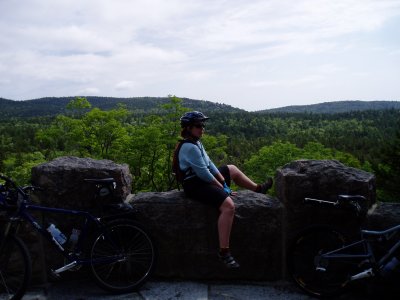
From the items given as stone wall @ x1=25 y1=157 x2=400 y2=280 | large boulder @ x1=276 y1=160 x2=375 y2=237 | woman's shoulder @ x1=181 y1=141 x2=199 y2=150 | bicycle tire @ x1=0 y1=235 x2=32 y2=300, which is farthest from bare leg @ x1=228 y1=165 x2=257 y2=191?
bicycle tire @ x1=0 y1=235 x2=32 y2=300

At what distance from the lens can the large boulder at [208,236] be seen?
436 cm

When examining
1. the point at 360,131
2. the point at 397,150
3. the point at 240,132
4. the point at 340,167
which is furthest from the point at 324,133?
the point at 340,167

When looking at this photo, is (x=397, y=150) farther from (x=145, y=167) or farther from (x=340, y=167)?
(x=340, y=167)

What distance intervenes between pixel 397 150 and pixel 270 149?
11.3 meters

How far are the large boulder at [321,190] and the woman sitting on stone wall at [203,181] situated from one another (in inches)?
16.3

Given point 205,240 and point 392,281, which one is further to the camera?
point 205,240

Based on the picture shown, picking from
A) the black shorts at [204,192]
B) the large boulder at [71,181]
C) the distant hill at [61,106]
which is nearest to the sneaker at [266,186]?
the black shorts at [204,192]

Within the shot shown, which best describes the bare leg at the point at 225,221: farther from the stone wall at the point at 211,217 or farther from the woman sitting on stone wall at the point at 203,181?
the stone wall at the point at 211,217

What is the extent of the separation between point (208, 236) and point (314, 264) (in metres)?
1.13

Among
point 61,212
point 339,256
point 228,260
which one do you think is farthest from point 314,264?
point 61,212

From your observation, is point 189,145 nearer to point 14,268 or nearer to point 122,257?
point 122,257

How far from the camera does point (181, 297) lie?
4.05 meters

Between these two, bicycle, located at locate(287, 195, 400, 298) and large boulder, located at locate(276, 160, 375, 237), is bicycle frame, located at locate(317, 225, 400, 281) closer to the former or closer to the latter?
bicycle, located at locate(287, 195, 400, 298)

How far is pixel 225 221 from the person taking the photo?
4.14 metres
